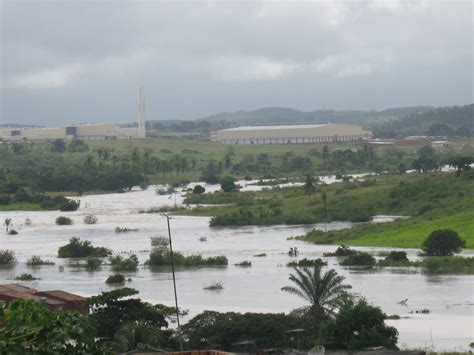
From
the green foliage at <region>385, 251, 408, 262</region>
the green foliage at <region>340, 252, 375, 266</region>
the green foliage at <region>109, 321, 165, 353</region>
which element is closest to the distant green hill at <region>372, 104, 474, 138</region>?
the green foliage at <region>385, 251, 408, 262</region>

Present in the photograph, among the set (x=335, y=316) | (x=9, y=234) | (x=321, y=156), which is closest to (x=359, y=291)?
(x=335, y=316)

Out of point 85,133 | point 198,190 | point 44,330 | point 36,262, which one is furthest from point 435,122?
point 44,330

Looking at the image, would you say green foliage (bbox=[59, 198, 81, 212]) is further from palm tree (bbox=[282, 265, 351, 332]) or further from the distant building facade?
the distant building facade

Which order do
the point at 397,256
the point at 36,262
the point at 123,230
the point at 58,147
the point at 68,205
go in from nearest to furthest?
the point at 397,256, the point at 36,262, the point at 123,230, the point at 68,205, the point at 58,147

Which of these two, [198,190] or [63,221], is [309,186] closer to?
[63,221]

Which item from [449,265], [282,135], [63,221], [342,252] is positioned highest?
[282,135]

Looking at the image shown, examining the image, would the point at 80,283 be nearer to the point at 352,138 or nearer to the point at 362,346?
the point at 362,346

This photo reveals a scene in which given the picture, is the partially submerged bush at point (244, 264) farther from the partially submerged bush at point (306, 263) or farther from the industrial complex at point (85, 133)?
the industrial complex at point (85, 133)
